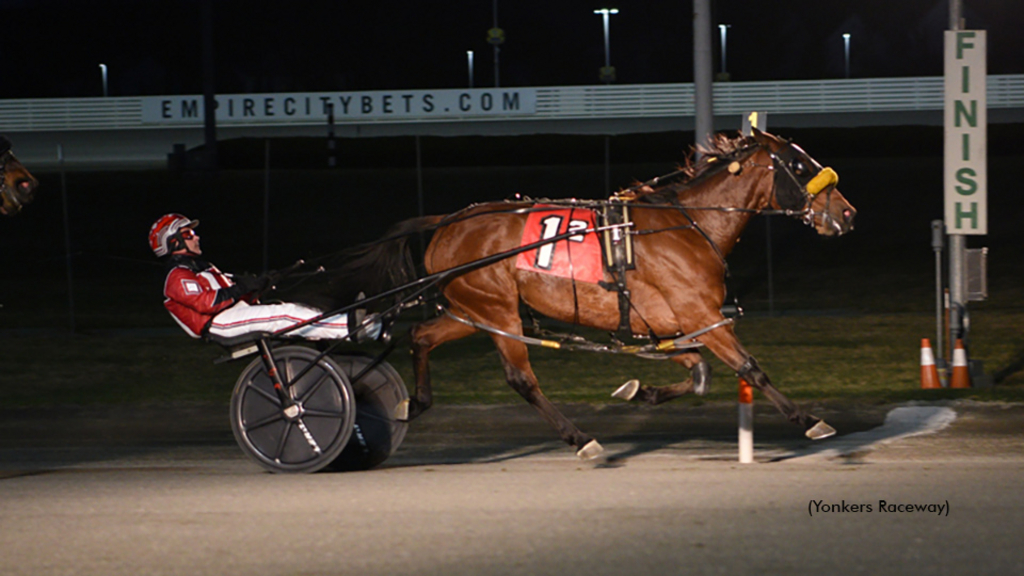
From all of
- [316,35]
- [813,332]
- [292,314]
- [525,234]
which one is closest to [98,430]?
[292,314]

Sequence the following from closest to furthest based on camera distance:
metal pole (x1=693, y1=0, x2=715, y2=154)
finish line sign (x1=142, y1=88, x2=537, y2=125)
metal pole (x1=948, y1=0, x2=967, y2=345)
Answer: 1. metal pole (x1=948, y1=0, x2=967, y2=345)
2. metal pole (x1=693, y1=0, x2=715, y2=154)
3. finish line sign (x1=142, y1=88, x2=537, y2=125)

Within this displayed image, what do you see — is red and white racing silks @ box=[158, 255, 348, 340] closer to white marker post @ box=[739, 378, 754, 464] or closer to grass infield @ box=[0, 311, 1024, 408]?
white marker post @ box=[739, 378, 754, 464]

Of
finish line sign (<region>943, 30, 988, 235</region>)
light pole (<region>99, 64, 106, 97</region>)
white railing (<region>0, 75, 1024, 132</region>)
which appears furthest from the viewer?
light pole (<region>99, 64, 106, 97</region>)

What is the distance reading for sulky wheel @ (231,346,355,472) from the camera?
24.5 feet

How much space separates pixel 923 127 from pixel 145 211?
23.5m

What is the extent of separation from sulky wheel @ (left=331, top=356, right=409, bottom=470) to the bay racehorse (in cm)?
18

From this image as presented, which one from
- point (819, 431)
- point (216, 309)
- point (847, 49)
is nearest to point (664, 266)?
point (819, 431)

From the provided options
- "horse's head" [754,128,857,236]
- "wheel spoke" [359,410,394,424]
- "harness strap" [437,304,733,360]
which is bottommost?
"wheel spoke" [359,410,394,424]

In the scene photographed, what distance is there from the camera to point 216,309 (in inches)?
298

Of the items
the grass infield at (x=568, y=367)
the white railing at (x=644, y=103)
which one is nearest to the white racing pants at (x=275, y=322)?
the grass infield at (x=568, y=367)

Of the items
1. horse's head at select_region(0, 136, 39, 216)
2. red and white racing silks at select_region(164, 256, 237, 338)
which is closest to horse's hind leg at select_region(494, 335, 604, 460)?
red and white racing silks at select_region(164, 256, 237, 338)

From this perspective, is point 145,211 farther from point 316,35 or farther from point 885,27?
point 885,27

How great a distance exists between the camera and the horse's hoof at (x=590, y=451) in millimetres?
7736

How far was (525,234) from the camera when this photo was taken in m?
8.15
